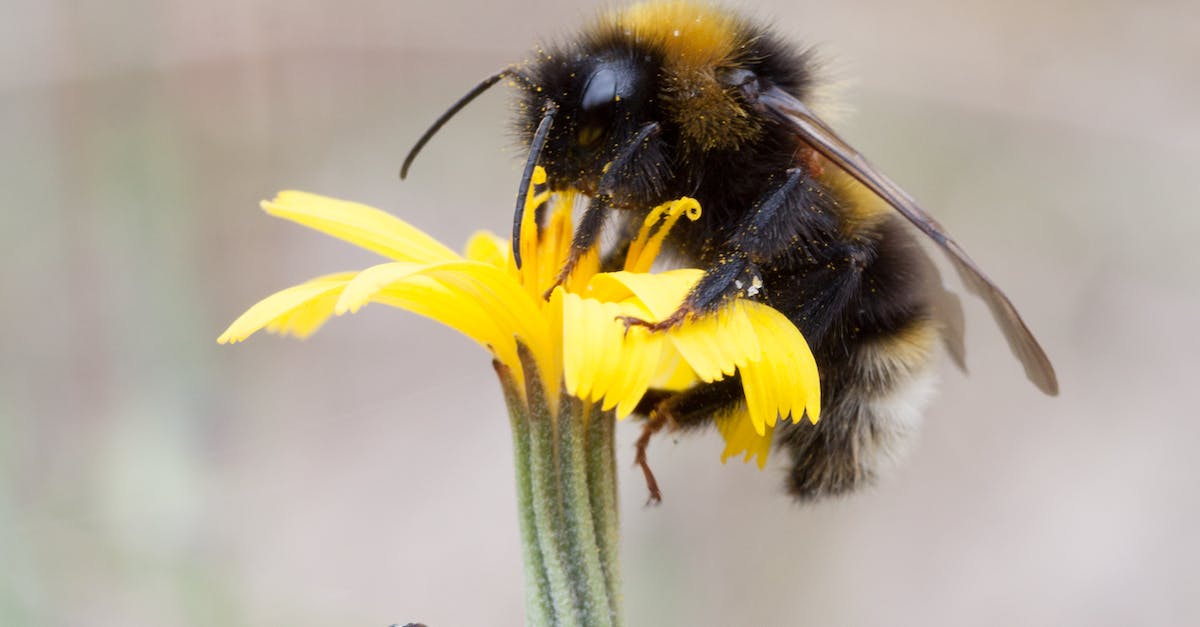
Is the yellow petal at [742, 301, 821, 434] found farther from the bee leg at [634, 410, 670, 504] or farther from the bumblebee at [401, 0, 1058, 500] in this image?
the bee leg at [634, 410, 670, 504]

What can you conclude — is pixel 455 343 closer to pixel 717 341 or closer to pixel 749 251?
pixel 749 251

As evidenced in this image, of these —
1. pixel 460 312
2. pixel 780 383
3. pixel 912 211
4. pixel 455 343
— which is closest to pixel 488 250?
pixel 460 312

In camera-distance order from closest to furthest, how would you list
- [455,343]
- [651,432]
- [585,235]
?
[585,235], [651,432], [455,343]

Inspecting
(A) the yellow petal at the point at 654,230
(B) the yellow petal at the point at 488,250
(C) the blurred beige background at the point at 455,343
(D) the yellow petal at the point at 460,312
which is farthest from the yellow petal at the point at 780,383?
(C) the blurred beige background at the point at 455,343

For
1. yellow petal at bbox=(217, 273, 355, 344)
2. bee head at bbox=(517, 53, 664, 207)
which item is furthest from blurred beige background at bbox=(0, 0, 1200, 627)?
bee head at bbox=(517, 53, 664, 207)

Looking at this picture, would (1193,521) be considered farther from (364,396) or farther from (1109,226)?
(364,396)

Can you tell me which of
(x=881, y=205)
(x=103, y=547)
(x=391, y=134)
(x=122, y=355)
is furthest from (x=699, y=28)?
(x=391, y=134)
